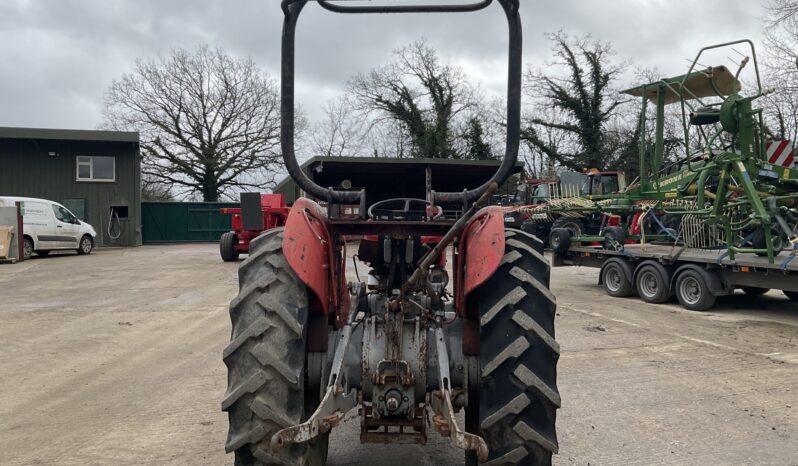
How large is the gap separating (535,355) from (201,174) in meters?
36.6

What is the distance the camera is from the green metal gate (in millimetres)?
28922

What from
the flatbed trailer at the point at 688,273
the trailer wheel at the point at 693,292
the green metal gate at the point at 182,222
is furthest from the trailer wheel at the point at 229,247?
the green metal gate at the point at 182,222

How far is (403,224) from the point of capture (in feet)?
10.4

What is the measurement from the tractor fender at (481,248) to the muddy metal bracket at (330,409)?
2.21ft

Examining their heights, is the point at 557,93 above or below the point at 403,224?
above

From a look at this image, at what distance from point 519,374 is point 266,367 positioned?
110cm

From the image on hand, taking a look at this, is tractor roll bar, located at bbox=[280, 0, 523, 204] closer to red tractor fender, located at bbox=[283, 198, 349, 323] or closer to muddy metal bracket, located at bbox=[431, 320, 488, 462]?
red tractor fender, located at bbox=[283, 198, 349, 323]

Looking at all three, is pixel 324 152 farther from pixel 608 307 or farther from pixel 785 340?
pixel 785 340

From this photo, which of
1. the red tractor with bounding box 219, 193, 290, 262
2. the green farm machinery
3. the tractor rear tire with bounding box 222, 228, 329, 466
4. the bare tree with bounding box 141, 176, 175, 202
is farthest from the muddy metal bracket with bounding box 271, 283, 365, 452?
the bare tree with bounding box 141, 176, 175, 202

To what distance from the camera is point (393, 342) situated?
9.53 feet

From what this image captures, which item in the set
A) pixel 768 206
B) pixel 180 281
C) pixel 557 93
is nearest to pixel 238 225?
pixel 180 281

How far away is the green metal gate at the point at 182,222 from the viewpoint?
28922 mm

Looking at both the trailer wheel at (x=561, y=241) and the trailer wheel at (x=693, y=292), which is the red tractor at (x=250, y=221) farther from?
the trailer wheel at (x=693, y=292)

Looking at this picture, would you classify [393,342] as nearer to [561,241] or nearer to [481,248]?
[481,248]
